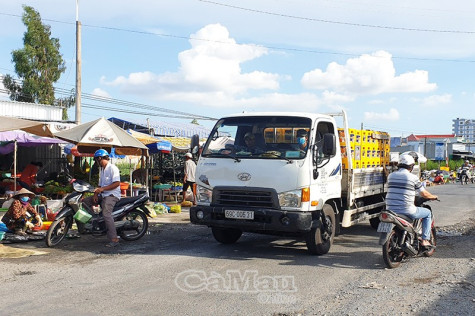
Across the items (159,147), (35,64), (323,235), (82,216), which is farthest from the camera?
(35,64)

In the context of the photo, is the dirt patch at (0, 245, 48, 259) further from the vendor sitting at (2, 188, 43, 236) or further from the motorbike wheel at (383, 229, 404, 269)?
the motorbike wheel at (383, 229, 404, 269)

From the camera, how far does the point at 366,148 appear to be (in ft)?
32.3

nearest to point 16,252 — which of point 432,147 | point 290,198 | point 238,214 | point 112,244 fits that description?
point 112,244

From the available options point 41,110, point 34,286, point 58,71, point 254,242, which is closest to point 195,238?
point 254,242

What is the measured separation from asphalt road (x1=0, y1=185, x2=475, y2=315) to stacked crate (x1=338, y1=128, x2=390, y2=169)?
1.63m

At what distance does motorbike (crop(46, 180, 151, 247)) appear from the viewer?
8680mm

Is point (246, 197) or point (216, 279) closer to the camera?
point (216, 279)

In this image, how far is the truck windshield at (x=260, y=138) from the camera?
25.3ft

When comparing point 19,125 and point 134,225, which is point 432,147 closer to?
point 134,225

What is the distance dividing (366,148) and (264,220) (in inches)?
138

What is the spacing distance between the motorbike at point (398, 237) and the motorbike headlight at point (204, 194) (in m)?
2.69

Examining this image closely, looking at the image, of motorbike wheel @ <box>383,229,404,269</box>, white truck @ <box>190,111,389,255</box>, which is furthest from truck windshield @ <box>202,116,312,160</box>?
motorbike wheel @ <box>383,229,404,269</box>

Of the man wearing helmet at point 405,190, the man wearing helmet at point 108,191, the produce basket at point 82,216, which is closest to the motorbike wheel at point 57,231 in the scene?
the produce basket at point 82,216

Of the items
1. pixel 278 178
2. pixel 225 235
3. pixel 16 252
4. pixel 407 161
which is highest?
pixel 407 161
